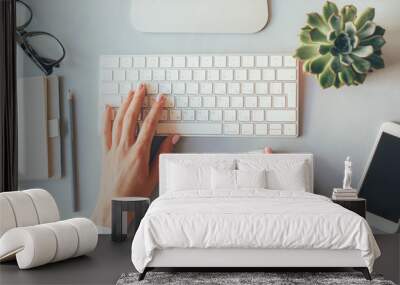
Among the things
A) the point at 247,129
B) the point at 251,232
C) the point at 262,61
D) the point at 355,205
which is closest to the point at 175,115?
the point at 247,129

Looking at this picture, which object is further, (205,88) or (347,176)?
(205,88)

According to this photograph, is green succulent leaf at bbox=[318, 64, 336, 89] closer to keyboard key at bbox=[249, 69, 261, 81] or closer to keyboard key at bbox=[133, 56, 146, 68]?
keyboard key at bbox=[249, 69, 261, 81]

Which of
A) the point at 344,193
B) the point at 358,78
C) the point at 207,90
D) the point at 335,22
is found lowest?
the point at 344,193

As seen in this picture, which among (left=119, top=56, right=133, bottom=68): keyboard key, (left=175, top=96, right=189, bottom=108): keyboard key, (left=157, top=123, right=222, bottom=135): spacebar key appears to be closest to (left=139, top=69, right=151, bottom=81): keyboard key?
(left=119, top=56, right=133, bottom=68): keyboard key

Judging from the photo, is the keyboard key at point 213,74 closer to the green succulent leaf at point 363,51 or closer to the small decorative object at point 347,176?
the green succulent leaf at point 363,51

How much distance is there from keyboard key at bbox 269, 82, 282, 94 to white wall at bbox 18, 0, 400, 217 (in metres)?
0.25

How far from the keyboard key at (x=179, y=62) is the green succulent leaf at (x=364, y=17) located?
5.66 ft

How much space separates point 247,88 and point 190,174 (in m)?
1.12

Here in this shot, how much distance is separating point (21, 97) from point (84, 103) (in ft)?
2.14

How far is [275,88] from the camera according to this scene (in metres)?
6.89

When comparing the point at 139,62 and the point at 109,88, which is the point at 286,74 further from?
the point at 109,88

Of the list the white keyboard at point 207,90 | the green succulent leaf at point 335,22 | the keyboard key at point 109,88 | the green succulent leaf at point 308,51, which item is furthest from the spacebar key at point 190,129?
the green succulent leaf at point 335,22

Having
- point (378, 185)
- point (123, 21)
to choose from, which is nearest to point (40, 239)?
point (123, 21)

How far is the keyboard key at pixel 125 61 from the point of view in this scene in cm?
695
